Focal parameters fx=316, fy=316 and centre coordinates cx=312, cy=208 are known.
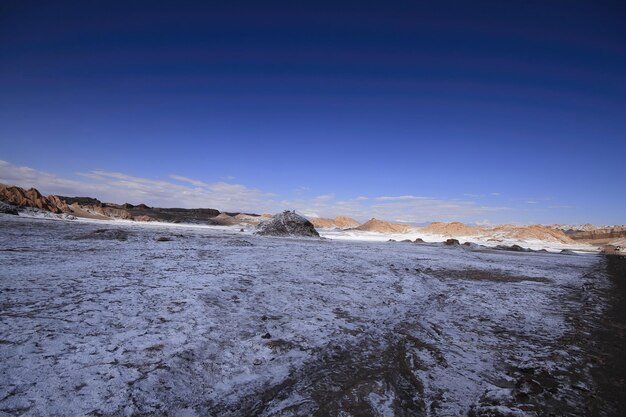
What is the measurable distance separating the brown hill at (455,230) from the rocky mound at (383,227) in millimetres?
4540

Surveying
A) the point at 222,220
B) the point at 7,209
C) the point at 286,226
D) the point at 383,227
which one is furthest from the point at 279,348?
the point at 383,227

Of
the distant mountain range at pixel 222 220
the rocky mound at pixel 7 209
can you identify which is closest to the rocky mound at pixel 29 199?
the distant mountain range at pixel 222 220

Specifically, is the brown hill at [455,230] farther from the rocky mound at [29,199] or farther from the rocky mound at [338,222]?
the rocky mound at [29,199]

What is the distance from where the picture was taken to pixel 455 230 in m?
45.3

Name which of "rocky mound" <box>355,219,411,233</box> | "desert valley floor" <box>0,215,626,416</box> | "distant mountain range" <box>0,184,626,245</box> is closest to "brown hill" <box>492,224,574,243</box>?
"distant mountain range" <box>0,184,626,245</box>

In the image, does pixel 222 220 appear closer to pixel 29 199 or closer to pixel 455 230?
pixel 29 199

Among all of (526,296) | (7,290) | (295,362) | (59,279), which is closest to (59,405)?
(295,362)

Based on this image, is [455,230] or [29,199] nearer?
[29,199]

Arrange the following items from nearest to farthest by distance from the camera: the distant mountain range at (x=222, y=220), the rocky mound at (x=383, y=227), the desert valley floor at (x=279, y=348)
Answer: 1. the desert valley floor at (x=279, y=348)
2. the distant mountain range at (x=222, y=220)
3. the rocky mound at (x=383, y=227)

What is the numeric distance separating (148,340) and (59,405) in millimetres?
976

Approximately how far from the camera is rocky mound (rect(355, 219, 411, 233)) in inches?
2029

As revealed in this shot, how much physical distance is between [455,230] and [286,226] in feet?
107

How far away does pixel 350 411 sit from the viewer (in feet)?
7.22

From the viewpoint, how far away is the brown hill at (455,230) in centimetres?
4447
